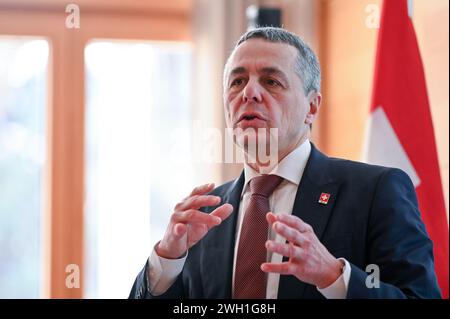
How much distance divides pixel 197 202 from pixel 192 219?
0.03m

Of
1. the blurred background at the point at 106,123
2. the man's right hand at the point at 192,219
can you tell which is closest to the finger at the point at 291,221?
the man's right hand at the point at 192,219

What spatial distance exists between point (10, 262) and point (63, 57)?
1083 millimetres

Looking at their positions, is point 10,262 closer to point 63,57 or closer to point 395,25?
point 63,57

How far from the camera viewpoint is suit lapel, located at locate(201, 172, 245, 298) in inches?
47.4

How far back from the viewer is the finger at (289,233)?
92cm

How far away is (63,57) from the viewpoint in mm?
3127

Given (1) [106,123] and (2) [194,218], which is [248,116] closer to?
(2) [194,218]

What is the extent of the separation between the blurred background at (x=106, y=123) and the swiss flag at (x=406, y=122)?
0.86 m

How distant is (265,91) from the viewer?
4.10ft

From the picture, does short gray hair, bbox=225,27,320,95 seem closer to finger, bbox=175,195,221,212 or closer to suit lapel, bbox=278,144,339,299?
suit lapel, bbox=278,144,339,299

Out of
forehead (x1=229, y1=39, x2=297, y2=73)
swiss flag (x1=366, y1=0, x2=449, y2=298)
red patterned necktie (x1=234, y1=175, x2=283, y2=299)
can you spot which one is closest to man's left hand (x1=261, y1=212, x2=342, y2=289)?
red patterned necktie (x1=234, y1=175, x2=283, y2=299)

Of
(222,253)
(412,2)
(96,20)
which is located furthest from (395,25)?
(96,20)
